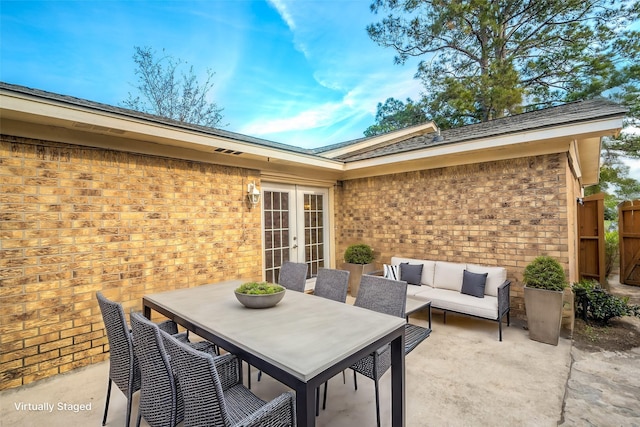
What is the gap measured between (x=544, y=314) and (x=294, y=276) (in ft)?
10.4

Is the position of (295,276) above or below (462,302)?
above

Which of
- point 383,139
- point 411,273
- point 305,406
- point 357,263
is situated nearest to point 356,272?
point 357,263

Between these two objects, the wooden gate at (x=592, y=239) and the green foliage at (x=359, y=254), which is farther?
the wooden gate at (x=592, y=239)

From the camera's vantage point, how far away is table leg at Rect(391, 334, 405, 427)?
6.71 ft

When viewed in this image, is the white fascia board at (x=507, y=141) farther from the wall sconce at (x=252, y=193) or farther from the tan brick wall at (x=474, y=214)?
the wall sconce at (x=252, y=193)

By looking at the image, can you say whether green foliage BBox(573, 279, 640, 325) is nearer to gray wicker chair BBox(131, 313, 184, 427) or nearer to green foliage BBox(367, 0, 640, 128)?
gray wicker chair BBox(131, 313, 184, 427)

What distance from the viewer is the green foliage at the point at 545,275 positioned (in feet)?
12.2

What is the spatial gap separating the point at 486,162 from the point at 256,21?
7.39 meters

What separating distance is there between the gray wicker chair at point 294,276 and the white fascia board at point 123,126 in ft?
5.77

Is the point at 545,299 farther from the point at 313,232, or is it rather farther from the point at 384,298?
the point at 313,232

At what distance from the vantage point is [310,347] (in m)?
1.72

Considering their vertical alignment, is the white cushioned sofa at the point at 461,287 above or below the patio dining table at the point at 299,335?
below

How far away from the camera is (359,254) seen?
6.00 m

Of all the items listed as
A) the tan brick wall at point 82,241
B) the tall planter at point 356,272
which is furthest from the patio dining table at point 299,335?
the tall planter at point 356,272
